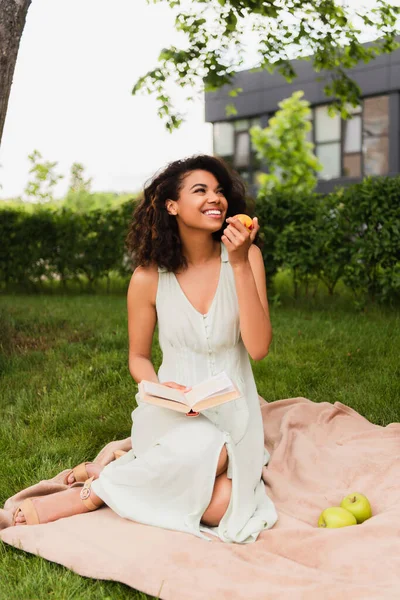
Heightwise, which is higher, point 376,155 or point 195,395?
point 376,155

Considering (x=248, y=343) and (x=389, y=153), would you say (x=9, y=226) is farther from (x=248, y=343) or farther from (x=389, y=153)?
(x=389, y=153)

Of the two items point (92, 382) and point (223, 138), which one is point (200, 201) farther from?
point (223, 138)

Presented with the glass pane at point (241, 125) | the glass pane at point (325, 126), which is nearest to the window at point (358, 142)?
the glass pane at point (325, 126)

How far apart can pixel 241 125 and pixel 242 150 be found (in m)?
1.07

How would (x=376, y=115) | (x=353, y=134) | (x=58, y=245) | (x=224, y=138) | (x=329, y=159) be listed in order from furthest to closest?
(x=224, y=138) < (x=329, y=159) < (x=353, y=134) < (x=376, y=115) < (x=58, y=245)

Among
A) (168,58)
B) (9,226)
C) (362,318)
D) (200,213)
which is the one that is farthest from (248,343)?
(9,226)

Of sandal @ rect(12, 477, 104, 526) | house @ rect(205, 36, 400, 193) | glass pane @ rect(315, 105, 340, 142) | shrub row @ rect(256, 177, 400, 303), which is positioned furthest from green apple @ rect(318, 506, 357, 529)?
glass pane @ rect(315, 105, 340, 142)

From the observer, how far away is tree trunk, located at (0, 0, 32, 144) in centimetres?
558

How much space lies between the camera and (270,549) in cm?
311

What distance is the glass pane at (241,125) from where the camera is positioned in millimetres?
27638

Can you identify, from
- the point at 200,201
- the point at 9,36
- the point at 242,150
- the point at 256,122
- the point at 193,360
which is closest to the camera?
the point at 200,201

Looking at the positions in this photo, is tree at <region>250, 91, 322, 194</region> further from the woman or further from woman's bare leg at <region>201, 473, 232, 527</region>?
woman's bare leg at <region>201, 473, 232, 527</region>

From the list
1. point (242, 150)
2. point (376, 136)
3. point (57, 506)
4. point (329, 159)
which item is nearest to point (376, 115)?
point (376, 136)

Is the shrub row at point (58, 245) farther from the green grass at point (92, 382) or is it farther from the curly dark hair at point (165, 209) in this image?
the curly dark hair at point (165, 209)
